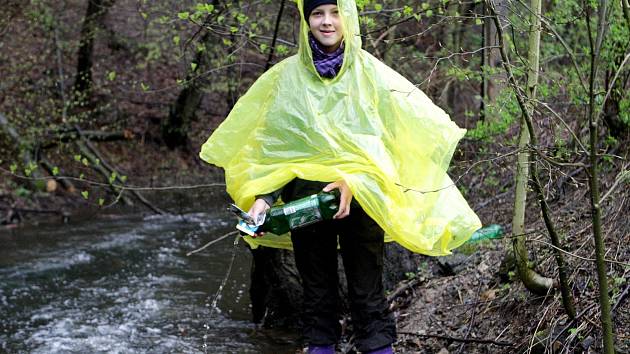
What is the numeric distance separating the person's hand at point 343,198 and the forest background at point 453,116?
520 mm

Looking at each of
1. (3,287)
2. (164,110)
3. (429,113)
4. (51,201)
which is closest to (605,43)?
(429,113)

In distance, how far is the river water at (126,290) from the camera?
5.49m

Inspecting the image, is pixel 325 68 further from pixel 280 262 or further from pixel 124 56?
pixel 124 56

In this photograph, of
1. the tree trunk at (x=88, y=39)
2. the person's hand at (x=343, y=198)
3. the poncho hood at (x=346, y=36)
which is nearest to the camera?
the person's hand at (x=343, y=198)

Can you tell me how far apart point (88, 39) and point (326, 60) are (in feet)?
34.9

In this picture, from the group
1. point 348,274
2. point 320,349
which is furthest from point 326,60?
point 320,349

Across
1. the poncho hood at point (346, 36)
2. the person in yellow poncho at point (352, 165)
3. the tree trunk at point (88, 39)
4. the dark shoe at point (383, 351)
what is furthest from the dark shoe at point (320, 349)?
the tree trunk at point (88, 39)

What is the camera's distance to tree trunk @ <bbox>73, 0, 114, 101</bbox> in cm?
1295

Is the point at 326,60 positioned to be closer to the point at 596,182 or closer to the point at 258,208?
the point at 258,208

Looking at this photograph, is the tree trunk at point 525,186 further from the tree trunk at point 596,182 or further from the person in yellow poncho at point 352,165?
the tree trunk at point 596,182

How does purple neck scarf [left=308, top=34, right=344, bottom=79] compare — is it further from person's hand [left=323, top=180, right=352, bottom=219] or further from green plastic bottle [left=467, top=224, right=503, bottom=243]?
green plastic bottle [left=467, top=224, right=503, bottom=243]

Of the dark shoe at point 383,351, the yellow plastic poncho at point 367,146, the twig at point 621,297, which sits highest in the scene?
the yellow plastic poncho at point 367,146

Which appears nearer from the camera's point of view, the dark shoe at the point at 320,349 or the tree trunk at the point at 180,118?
the dark shoe at the point at 320,349

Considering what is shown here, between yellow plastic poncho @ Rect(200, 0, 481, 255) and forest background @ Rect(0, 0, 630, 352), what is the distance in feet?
0.78
